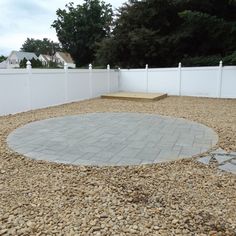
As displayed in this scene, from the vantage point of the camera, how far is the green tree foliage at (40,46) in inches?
2243

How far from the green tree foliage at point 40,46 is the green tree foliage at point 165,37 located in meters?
41.2

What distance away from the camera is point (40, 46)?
6444cm

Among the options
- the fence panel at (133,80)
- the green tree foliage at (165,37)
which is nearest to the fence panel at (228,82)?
the green tree foliage at (165,37)

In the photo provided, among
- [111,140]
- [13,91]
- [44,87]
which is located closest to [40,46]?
[44,87]

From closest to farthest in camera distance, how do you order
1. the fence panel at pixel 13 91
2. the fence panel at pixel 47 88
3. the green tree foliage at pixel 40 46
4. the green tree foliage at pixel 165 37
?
the fence panel at pixel 13 91
the fence panel at pixel 47 88
the green tree foliage at pixel 165 37
the green tree foliage at pixel 40 46

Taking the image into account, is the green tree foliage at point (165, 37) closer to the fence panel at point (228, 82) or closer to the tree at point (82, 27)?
the fence panel at point (228, 82)

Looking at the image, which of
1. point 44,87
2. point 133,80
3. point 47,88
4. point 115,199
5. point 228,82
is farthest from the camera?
point 133,80

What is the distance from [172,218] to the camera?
2.32 metres

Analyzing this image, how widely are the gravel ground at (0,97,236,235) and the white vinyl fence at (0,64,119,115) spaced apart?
4.14 m

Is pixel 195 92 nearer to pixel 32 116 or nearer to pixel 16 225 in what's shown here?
pixel 32 116

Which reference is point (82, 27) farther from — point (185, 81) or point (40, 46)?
point (40, 46)

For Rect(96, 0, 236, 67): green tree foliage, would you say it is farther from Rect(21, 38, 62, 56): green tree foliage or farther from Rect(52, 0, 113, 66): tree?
Rect(21, 38, 62, 56): green tree foliage

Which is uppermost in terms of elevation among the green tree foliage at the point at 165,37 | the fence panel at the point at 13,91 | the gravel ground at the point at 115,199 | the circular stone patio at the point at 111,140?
the green tree foliage at the point at 165,37

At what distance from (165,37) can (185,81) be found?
14.3ft
